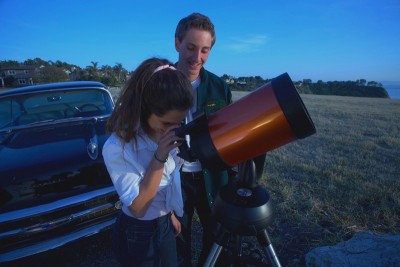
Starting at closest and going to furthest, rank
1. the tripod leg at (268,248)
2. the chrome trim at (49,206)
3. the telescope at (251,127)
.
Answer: the telescope at (251,127) → the tripod leg at (268,248) → the chrome trim at (49,206)

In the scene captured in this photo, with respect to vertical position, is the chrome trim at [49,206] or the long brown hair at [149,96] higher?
the long brown hair at [149,96]

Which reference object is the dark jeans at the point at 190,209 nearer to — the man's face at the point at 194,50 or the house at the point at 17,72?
the man's face at the point at 194,50

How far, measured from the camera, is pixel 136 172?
1286 millimetres

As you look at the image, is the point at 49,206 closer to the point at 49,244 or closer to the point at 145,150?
the point at 49,244

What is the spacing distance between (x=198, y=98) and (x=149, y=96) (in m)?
0.66

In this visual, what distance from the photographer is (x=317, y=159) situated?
538cm

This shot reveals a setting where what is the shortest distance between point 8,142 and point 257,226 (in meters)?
Answer: 2.75

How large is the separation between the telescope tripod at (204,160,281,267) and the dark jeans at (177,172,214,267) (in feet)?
2.24

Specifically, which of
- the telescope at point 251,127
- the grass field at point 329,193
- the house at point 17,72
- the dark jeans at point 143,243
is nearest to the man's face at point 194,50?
the telescope at point 251,127

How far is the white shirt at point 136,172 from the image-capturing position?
1232 mm

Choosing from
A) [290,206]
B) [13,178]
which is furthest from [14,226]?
[290,206]

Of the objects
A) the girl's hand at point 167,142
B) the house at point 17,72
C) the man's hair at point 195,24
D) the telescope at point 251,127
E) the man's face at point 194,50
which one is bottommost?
the house at point 17,72

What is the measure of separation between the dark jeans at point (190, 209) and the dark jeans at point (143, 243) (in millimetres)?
478

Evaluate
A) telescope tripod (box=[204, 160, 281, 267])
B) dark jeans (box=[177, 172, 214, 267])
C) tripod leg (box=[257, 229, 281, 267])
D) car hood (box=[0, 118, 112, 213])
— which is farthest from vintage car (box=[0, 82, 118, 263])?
tripod leg (box=[257, 229, 281, 267])
